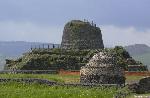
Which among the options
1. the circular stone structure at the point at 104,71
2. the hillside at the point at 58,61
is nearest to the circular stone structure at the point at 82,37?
the hillside at the point at 58,61

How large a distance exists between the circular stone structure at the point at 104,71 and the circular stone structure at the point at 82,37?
40.0 m

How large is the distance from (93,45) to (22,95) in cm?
5653

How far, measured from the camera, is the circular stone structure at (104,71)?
1957 inches

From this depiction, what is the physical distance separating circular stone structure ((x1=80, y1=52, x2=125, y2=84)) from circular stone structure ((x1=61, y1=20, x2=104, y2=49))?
131ft

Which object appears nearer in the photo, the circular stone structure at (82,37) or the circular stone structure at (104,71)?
the circular stone structure at (104,71)

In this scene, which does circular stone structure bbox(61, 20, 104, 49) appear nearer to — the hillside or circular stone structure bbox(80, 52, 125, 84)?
the hillside

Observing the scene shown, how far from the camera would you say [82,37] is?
9188 cm

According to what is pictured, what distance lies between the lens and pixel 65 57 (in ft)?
268

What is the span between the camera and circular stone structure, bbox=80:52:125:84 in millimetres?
49719

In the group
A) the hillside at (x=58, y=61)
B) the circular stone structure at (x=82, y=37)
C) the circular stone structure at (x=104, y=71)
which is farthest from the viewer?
the circular stone structure at (x=82, y=37)

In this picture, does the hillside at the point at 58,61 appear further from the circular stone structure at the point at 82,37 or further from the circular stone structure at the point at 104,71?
the circular stone structure at the point at 104,71

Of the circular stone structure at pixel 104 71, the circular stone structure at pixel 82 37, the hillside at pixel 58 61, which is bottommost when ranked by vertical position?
the circular stone structure at pixel 104 71

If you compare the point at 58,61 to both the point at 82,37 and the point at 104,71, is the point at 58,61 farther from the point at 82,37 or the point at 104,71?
the point at 104,71

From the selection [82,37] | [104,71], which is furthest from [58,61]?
[104,71]
